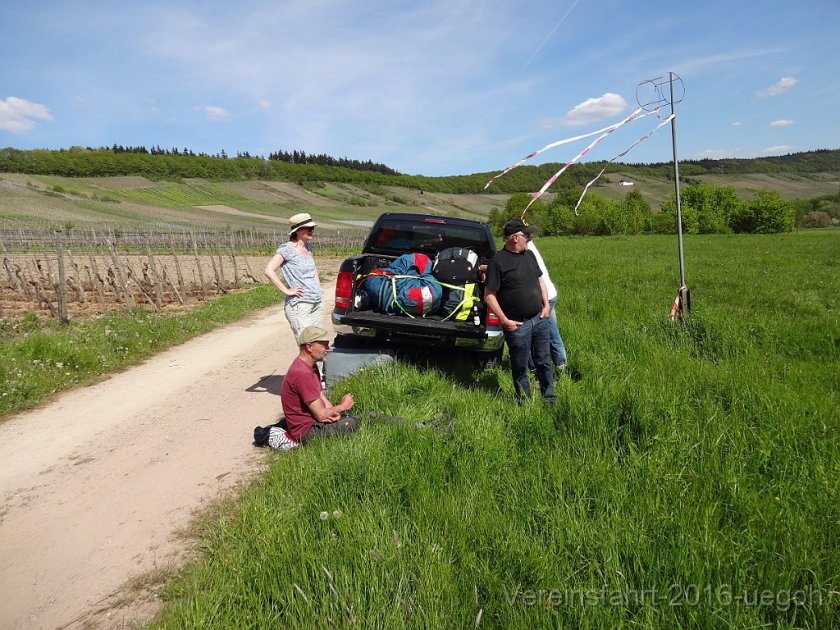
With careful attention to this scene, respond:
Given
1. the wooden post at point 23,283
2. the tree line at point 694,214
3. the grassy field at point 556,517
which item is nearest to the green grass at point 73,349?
the grassy field at point 556,517

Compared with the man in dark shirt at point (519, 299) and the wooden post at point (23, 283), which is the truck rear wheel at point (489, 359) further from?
the wooden post at point (23, 283)

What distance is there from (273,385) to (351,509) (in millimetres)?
3821

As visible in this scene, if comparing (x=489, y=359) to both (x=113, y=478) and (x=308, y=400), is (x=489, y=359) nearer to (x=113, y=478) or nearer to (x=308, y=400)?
(x=308, y=400)

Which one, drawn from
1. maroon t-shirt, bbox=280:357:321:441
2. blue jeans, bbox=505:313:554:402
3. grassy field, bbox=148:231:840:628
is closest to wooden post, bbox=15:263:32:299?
maroon t-shirt, bbox=280:357:321:441

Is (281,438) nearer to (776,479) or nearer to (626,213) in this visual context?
(776,479)

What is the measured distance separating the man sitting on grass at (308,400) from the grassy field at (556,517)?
0.29m

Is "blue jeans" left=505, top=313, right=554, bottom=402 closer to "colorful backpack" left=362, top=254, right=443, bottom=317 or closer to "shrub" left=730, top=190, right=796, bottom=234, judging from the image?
"colorful backpack" left=362, top=254, right=443, bottom=317

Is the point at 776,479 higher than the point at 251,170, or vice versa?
the point at 251,170

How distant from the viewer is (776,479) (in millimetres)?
2746

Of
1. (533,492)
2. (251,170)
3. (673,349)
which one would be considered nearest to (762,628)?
(533,492)

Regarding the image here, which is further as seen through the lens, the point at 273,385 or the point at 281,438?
the point at 273,385

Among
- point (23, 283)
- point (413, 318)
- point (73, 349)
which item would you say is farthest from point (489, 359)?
point (23, 283)

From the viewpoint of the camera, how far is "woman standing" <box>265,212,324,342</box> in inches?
201

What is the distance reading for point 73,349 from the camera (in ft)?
22.7
